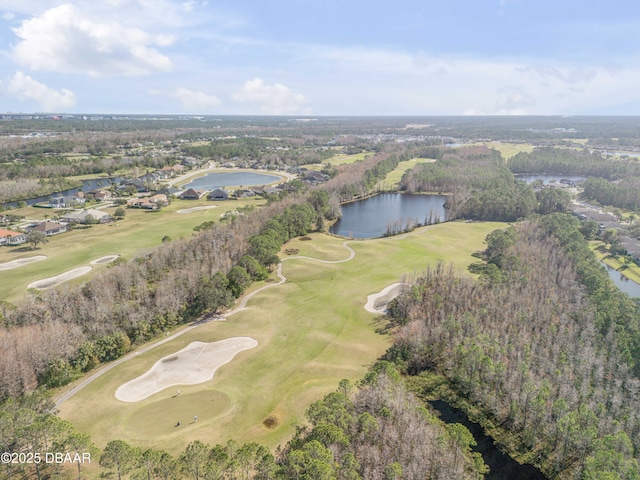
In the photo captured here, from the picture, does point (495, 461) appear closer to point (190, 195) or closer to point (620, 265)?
point (620, 265)

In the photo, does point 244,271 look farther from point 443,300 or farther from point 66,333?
point 443,300

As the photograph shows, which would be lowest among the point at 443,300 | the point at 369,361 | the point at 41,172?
the point at 369,361

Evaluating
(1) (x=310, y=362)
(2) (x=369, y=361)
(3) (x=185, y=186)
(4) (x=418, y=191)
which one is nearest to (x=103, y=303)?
(1) (x=310, y=362)

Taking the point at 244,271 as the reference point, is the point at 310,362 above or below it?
below

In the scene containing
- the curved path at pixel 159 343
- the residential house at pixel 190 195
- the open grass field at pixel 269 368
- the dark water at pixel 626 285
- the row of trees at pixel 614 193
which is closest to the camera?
the open grass field at pixel 269 368

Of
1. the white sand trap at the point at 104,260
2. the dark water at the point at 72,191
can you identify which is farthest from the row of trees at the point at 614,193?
the dark water at the point at 72,191

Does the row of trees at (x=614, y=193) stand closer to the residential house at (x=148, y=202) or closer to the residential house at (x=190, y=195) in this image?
the residential house at (x=190, y=195)

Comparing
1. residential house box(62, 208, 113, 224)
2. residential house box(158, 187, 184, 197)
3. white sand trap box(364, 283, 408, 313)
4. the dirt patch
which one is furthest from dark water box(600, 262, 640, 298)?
residential house box(158, 187, 184, 197)
